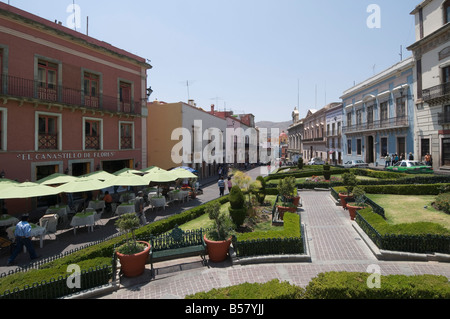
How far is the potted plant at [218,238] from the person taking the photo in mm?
8125

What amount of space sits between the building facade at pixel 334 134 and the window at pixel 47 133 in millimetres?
39350

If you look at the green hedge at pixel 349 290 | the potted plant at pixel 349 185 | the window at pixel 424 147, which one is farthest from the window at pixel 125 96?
the window at pixel 424 147

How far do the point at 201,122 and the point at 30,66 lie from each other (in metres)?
19.8

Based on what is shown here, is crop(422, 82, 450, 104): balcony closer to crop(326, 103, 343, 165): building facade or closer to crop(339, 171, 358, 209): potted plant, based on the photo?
crop(339, 171, 358, 209): potted plant

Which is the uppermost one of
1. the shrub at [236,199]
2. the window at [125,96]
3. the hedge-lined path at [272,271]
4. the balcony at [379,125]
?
the window at [125,96]

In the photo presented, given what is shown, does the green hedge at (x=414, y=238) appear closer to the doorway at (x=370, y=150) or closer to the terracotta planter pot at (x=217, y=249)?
the terracotta planter pot at (x=217, y=249)

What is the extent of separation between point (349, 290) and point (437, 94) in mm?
24601

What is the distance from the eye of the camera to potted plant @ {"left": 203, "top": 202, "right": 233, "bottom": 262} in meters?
8.12

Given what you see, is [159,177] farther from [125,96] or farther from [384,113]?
[384,113]

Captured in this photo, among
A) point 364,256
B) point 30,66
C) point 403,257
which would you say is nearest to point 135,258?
point 364,256

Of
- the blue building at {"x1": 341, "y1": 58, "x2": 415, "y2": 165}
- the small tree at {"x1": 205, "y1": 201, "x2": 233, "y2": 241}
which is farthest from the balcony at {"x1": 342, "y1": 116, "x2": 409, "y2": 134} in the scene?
the small tree at {"x1": 205, "y1": 201, "x2": 233, "y2": 241}

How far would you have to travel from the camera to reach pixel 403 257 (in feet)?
25.1

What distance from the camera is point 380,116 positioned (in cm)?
3272

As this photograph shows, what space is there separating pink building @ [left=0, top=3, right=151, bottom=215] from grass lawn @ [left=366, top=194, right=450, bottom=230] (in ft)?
60.1
